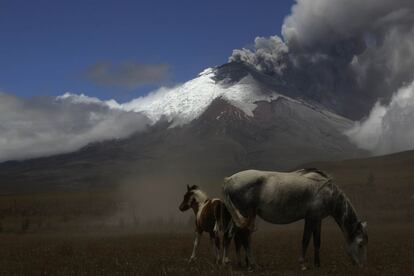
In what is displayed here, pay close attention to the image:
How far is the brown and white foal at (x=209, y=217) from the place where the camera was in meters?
19.6

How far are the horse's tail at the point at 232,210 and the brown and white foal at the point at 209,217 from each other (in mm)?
502

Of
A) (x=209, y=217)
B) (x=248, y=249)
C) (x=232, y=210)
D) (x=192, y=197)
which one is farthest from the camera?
(x=192, y=197)

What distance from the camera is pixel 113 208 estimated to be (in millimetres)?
96562

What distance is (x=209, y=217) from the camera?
21.2 meters

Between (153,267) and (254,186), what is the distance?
4117 mm

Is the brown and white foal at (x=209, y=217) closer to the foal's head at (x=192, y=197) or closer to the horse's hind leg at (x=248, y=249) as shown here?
the foal's head at (x=192, y=197)

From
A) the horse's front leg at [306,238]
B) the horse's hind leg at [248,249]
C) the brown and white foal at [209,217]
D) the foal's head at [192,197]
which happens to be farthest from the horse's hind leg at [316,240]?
the foal's head at [192,197]

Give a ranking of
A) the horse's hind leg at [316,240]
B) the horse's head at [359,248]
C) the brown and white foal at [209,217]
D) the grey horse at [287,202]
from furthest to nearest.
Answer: the brown and white foal at [209,217], the horse's head at [359,248], the grey horse at [287,202], the horse's hind leg at [316,240]

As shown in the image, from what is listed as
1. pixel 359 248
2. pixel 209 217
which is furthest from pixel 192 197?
pixel 359 248

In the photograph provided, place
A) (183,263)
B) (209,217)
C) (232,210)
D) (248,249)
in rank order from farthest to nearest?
(209,217)
(183,263)
(232,210)
(248,249)

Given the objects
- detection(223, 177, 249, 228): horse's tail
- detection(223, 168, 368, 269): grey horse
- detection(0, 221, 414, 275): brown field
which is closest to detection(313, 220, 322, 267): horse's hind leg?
detection(223, 168, 368, 269): grey horse

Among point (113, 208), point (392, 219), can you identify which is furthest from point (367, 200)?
point (113, 208)

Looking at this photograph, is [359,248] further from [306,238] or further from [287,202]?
[287,202]

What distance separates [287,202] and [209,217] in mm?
3545
